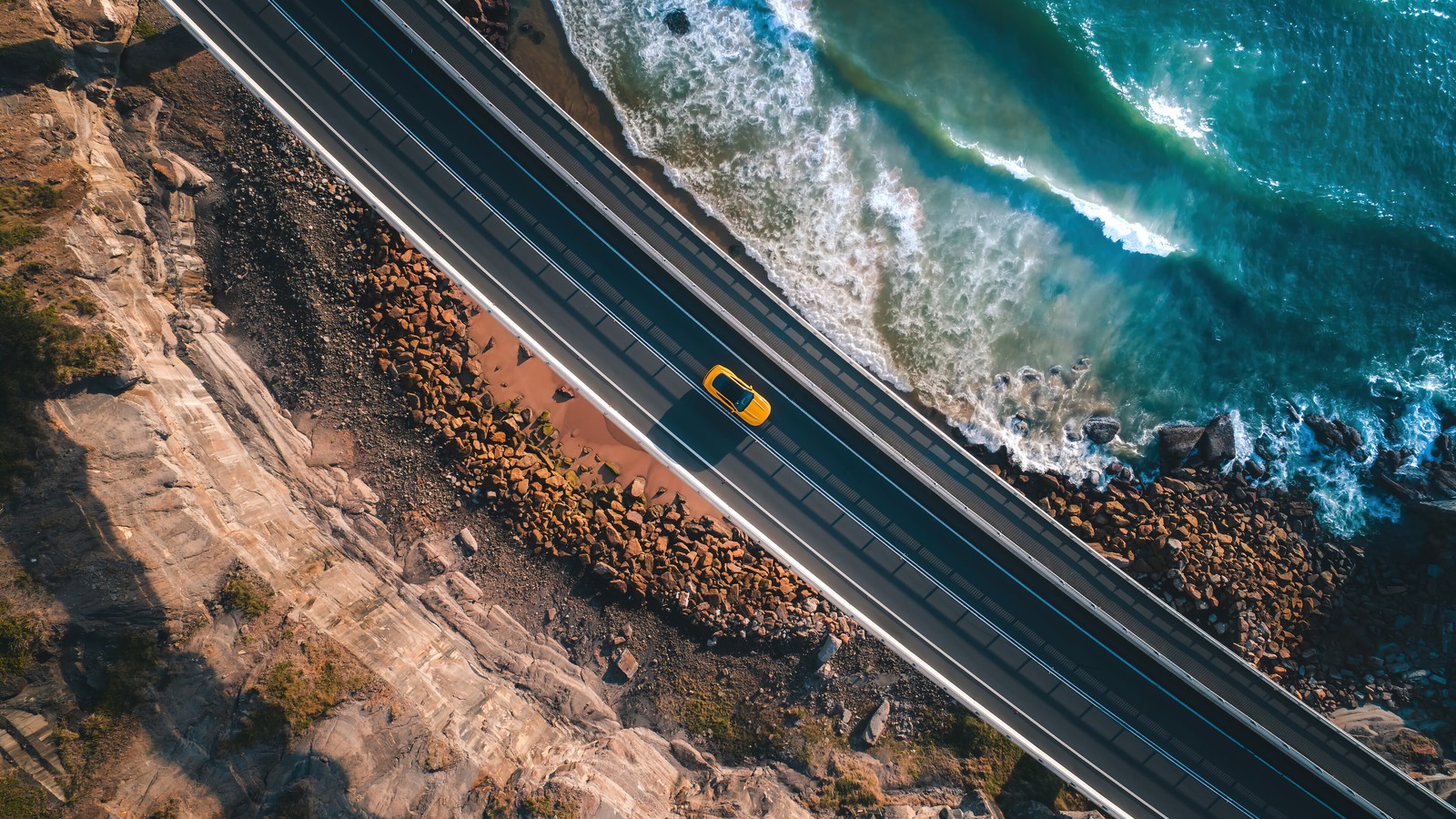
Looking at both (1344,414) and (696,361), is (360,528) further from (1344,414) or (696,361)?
(1344,414)

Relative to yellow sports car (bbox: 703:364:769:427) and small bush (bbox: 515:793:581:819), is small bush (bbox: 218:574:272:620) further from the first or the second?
yellow sports car (bbox: 703:364:769:427)

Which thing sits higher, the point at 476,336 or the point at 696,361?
the point at 696,361

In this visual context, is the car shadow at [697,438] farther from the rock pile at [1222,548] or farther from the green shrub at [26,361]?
the green shrub at [26,361]

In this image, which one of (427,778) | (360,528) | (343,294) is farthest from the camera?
(343,294)

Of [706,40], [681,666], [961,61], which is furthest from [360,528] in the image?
[961,61]

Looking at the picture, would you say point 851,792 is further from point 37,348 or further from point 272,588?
point 37,348

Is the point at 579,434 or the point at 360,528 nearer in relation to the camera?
the point at 360,528

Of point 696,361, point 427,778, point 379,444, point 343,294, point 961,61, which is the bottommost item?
point 427,778

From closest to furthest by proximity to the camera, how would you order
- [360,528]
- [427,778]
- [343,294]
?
[427,778] → [360,528] → [343,294]
